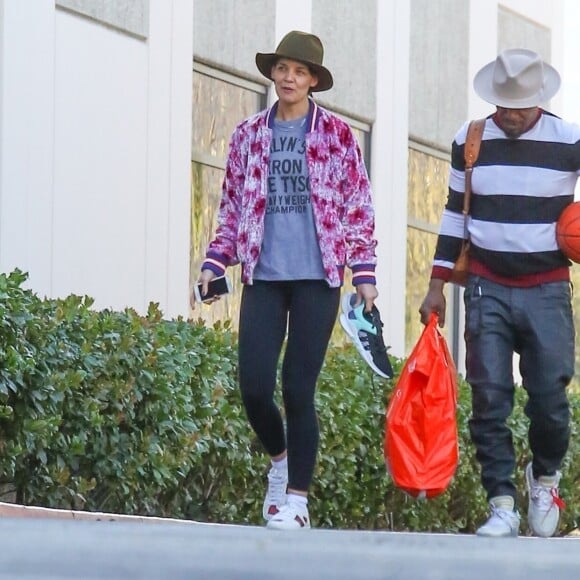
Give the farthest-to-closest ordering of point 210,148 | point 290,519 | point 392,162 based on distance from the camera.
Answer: point 392,162 < point 210,148 < point 290,519

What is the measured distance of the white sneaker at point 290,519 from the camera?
6859 mm

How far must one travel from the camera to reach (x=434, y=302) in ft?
24.3

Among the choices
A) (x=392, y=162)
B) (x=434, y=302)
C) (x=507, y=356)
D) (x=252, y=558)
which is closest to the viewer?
(x=252, y=558)

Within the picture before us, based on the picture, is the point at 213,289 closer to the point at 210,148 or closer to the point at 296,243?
the point at 296,243

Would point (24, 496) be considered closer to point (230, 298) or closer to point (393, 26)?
point (230, 298)

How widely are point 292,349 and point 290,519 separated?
0.64 m

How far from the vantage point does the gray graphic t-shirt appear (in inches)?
276

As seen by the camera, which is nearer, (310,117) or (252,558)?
(252,558)

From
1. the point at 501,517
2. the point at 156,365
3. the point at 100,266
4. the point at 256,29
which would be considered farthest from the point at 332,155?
the point at 256,29

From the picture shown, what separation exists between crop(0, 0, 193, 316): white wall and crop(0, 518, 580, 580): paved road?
8.18 meters

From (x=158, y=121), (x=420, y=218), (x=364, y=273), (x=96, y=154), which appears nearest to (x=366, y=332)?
(x=364, y=273)

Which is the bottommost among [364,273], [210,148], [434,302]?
[434,302]

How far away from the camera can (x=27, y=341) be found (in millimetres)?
8211

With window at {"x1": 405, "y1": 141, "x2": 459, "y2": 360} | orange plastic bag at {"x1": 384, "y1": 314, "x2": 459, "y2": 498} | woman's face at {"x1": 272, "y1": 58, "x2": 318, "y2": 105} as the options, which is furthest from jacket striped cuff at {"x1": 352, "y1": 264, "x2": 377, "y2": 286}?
window at {"x1": 405, "y1": 141, "x2": 459, "y2": 360}
